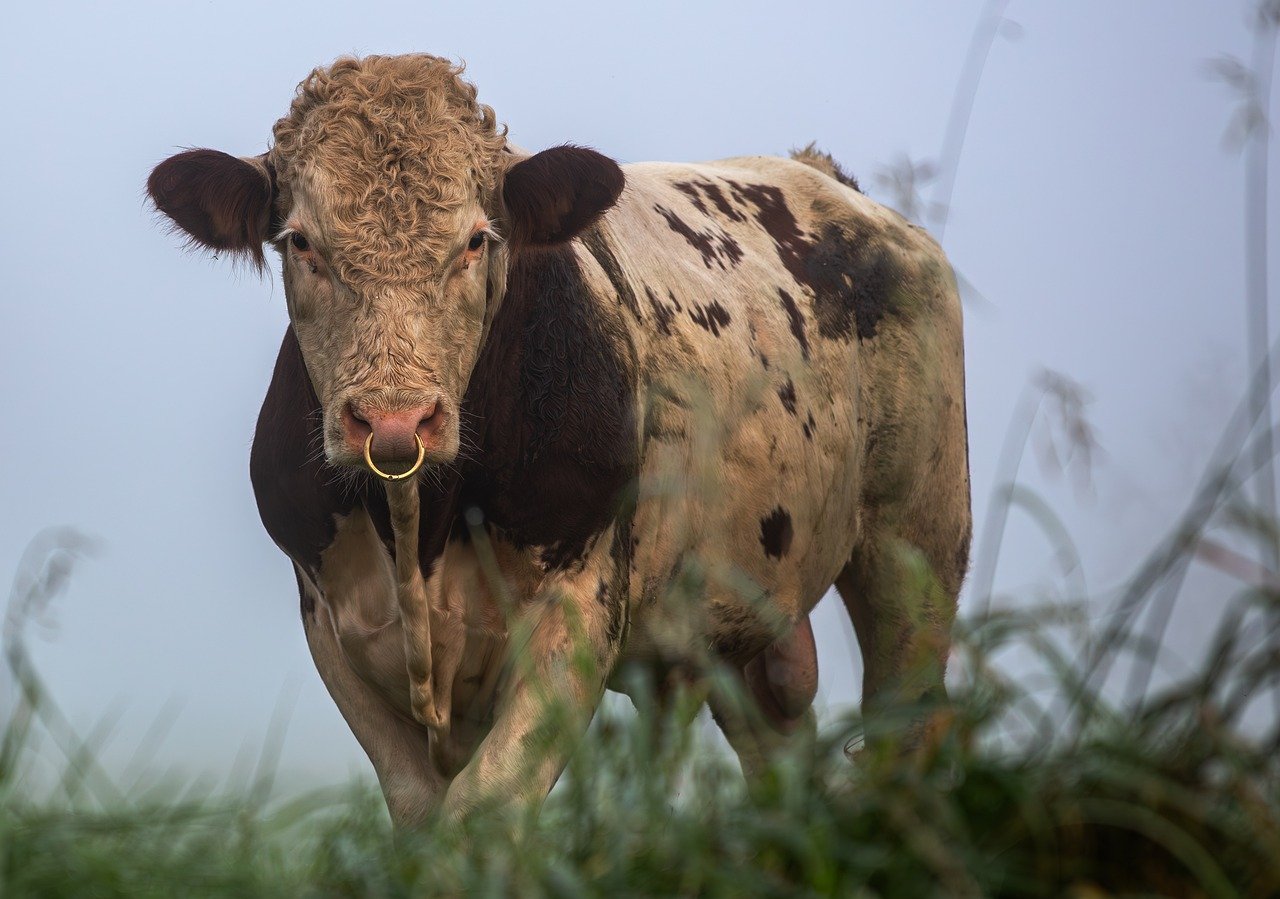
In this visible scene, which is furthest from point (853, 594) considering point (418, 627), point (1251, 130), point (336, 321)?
point (1251, 130)

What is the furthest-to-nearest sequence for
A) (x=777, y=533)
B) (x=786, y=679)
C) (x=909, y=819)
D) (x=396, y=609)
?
1. (x=786, y=679)
2. (x=777, y=533)
3. (x=396, y=609)
4. (x=909, y=819)

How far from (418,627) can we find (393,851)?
2590 mm

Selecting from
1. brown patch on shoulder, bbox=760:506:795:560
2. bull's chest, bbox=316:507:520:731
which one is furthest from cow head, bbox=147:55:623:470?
brown patch on shoulder, bbox=760:506:795:560

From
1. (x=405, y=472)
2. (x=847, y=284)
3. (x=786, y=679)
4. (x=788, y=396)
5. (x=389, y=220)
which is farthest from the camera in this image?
(x=786, y=679)

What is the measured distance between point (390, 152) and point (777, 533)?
242 centimetres

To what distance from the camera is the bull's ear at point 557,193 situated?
543 centimetres

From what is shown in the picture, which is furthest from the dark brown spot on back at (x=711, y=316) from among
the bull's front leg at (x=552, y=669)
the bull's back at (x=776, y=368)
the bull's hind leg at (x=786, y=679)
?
the bull's hind leg at (x=786, y=679)

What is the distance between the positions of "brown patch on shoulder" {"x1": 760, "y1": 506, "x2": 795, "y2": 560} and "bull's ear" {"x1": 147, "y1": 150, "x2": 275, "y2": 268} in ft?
7.59

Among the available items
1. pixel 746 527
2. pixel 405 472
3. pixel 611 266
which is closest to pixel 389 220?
pixel 405 472

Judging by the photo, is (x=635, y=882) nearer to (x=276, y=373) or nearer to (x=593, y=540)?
(x=593, y=540)

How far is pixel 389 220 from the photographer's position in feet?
16.3

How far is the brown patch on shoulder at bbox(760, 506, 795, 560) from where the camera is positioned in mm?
6656

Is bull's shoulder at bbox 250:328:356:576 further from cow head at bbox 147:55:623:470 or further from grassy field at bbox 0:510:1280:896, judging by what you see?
grassy field at bbox 0:510:1280:896

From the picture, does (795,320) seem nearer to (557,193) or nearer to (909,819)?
(557,193)
